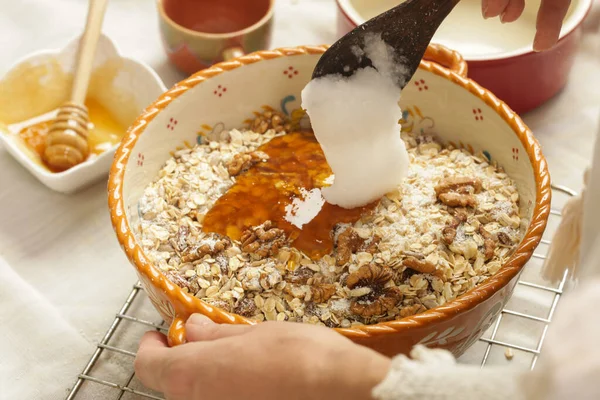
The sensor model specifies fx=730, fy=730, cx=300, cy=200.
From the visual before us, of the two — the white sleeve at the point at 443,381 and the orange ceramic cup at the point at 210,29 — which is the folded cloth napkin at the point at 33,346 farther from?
the white sleeve at the point at 443,381

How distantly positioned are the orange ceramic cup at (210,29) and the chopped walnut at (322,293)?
487 millimetres

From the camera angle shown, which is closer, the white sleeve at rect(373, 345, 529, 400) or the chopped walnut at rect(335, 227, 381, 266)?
the white sleeve at rect(373, 345, 529, 400)

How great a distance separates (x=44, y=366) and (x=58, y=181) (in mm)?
256

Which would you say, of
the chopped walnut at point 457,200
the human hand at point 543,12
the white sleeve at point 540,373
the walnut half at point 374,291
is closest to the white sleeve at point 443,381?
the white sleeve at point 540,373

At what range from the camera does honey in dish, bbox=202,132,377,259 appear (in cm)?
77

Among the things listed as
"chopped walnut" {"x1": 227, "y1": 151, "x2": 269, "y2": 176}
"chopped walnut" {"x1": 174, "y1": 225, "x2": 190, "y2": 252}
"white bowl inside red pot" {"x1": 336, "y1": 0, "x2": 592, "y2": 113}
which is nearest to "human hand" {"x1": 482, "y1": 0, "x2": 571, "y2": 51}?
"white bowl inside red pot" {"x1": 336, "y1": 0, "x2": 592, "y2": 113}

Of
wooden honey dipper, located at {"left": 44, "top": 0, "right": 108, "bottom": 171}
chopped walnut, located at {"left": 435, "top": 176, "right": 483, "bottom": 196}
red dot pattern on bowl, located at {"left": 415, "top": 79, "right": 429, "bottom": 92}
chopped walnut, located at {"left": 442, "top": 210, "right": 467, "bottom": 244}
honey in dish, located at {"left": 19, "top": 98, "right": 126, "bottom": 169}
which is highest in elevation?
red dot pattern on bowl, located at {"left": 415, "top": 79, "right": 429, "bottom": 92}

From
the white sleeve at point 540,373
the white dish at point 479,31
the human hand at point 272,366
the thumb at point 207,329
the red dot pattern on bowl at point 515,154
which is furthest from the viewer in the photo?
the white dish at point 479,31

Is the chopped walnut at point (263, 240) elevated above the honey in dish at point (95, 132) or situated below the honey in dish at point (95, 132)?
above

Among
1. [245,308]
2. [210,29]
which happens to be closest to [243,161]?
[245,308]

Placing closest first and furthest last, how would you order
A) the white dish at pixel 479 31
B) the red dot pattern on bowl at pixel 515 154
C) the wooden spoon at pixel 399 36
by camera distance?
the wooden spoon at pixel 399 36
the red dot pattern on bowl at pixel 515 154
the white dish at pixel 479 31

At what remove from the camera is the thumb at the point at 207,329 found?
0.58 meters

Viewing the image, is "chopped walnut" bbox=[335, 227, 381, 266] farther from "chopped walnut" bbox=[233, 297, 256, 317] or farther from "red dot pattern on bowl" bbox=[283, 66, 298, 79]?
"red dot pattern on bowl" bbox=[283, 66, 298, 79]

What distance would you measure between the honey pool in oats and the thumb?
9cm
